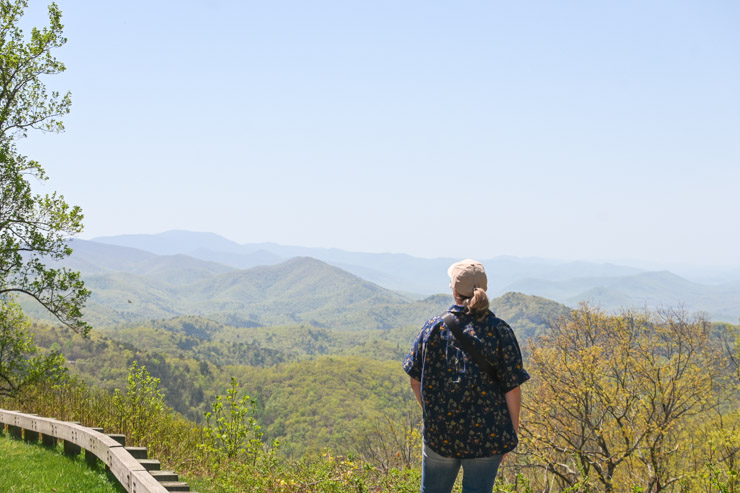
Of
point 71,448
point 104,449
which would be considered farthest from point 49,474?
point 104,449

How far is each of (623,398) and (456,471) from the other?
16.4m

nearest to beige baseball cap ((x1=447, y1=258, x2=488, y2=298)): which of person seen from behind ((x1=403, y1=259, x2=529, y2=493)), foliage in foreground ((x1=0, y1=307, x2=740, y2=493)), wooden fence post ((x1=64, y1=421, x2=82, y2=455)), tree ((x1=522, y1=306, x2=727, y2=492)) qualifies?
person seen from behind ((x1=403, y1=259, x2=529, y2=493))

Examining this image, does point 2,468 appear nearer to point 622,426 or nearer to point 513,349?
point 513,349

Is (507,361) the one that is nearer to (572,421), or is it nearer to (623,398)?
(623,398)

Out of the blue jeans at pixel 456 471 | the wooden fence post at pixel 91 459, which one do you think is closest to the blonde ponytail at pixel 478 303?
the blue jeans at pixel 456 471

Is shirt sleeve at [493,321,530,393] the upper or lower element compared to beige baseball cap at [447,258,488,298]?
lower

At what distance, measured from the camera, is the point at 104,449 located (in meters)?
5.51

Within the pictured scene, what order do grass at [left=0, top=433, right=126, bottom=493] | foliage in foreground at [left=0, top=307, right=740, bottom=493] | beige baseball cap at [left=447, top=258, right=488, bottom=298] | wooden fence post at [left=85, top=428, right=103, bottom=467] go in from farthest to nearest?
foliage in foreground at [left=0, top=307, right=740, bottom=493], wooden fence post at [left=85, top=428, right=103, bottom=467], grass at [left=0, top=433, right=126, bottom=493], beige baseball cap at [left=447, top=258, right=488, bottom=298]

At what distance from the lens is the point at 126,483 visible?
4.71 meters

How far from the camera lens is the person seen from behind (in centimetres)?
366

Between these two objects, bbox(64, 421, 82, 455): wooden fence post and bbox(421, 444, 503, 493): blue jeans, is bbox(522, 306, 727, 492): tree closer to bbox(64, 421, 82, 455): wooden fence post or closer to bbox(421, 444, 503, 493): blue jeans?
bbox(64, 421, 82, 455): wooden fence post

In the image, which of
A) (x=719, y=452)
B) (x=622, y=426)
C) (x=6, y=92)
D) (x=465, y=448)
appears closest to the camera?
(x=465, y=448)

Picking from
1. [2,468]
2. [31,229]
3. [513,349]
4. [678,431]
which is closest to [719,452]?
[678,431]

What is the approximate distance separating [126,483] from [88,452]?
6.17 feet
